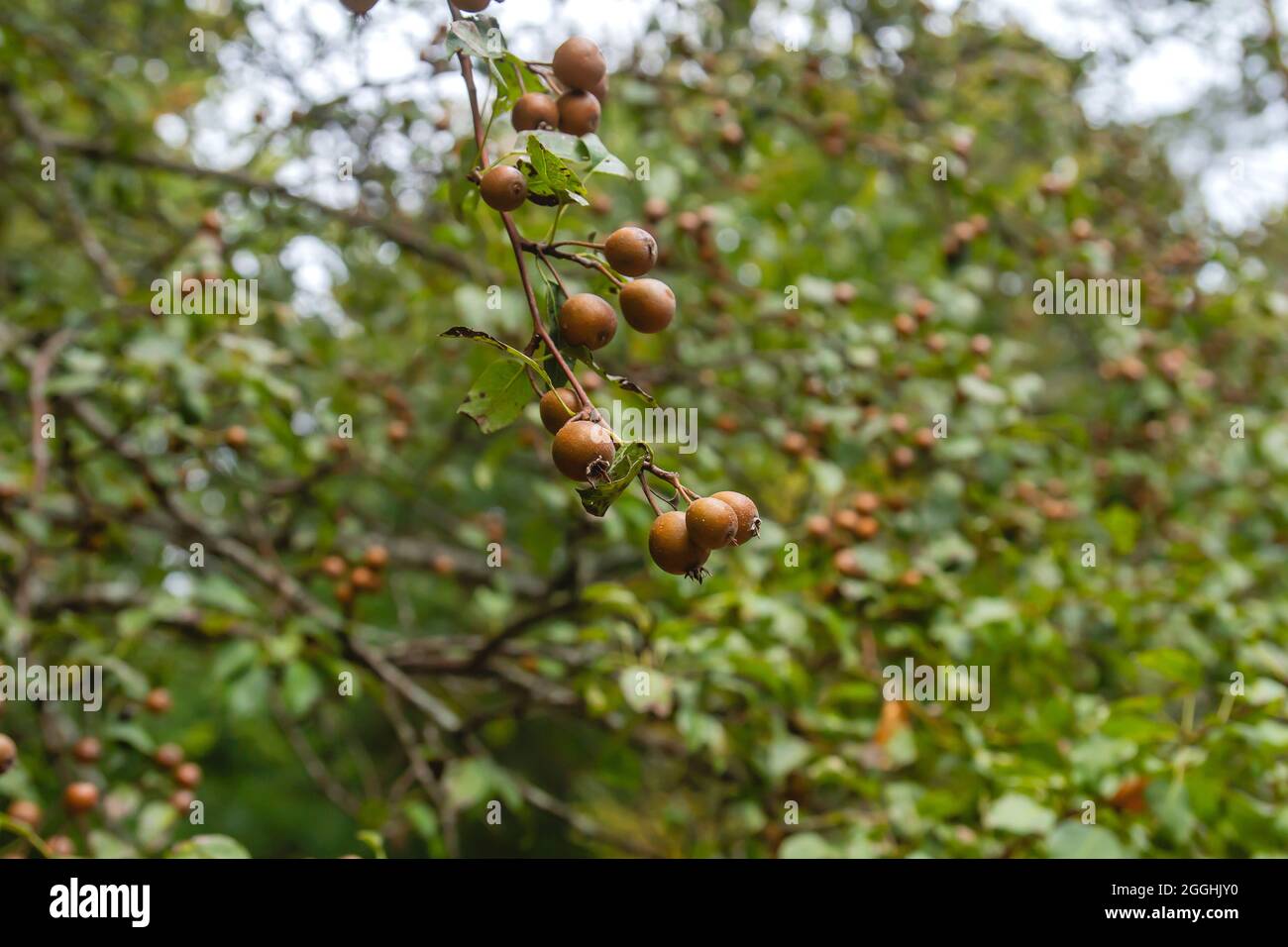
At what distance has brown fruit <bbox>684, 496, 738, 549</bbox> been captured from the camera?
3.09 ft

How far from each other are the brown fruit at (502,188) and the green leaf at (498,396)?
0.52 feet

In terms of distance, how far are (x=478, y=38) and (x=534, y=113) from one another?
0.34 feet

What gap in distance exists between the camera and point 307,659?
8.37 feet

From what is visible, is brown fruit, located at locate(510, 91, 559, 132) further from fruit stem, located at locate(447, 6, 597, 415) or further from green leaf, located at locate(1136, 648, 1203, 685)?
green leaf, located at locate(1136, 648, 1203, 685)

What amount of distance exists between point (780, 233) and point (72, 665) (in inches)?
85.8

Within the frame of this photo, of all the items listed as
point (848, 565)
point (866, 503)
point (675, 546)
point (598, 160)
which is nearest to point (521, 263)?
point (598, 160)

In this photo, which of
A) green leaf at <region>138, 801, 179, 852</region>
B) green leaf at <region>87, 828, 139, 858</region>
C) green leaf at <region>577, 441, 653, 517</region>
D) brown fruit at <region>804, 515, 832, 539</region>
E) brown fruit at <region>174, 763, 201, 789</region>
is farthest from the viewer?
brown fruit at <region>804, 515, 832, 539</region>

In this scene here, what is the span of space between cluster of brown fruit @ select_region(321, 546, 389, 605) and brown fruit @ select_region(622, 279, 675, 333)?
1.87 metres

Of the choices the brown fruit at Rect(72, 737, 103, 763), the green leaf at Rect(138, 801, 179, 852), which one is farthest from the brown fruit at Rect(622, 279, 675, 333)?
the brown fruit at Rect(72, 737, 103, 763)

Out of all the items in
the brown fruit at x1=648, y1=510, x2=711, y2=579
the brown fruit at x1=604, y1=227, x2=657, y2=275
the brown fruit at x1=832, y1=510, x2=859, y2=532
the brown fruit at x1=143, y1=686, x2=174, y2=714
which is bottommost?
the brown fruit at x1=143, y1=686, x2=174, y2=714

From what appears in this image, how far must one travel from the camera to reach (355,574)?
276 cm

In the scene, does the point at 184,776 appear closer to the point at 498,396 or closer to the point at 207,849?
the point at 207,849
